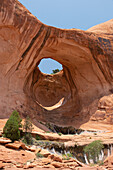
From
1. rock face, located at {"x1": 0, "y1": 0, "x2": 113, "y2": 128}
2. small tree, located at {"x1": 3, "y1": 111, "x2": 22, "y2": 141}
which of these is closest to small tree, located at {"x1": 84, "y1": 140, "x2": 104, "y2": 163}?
small tree, located at {"x1": 3, "y1": 111, "x2": 22, "y2": 141}

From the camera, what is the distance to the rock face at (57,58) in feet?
56.2

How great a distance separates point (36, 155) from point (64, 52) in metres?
13.3

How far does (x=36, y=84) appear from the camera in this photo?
92.4 feet

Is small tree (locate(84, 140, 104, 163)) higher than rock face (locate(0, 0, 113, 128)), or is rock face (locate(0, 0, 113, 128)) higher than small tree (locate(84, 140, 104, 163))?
rock face (locate(0, 0, 113, 128))

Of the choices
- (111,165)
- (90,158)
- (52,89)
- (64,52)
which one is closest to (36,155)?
(111,165)

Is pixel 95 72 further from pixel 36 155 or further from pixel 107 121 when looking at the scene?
pixel 36 155

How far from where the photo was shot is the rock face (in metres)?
17.1

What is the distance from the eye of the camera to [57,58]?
22406 millimetres

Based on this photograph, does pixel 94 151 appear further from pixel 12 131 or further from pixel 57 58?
pixel 57 58

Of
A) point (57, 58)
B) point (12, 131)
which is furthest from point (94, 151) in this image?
point (57, 58)

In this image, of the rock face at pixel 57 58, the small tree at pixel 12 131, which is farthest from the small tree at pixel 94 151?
the rock face at pixel 57 58

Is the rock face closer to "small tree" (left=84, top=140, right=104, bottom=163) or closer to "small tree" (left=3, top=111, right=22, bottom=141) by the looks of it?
"small tree" (left=3, top=111, right=22, bottom=141)

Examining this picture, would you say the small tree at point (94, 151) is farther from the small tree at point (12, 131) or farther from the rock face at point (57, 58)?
the rock face at point (57, 58)

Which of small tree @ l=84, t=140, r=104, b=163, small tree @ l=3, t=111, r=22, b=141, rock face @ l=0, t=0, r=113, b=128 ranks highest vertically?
rock face @ l=0, t=0, r=113, b=128
